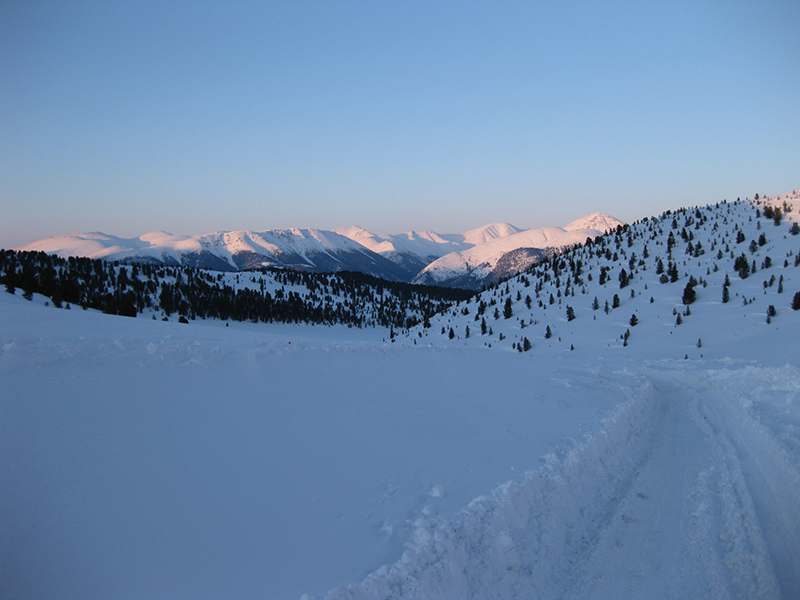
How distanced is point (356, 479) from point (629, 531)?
535 centimetres

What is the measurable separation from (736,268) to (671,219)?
24.1m

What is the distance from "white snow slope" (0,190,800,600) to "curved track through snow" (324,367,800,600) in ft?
0.12

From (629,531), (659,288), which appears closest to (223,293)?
(659,288)

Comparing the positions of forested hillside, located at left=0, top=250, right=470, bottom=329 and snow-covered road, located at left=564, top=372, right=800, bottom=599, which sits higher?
forested hillside, located at left=0, top=250, right=470, bottom=329

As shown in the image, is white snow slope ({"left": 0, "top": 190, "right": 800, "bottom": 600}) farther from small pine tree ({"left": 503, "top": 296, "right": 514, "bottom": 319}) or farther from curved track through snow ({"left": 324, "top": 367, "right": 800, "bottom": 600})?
small pine tree ({"left": 503, "top": 296, "right": 514, "bottom": 319})

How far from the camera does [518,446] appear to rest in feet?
34.0

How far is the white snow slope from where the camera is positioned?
5785 mm

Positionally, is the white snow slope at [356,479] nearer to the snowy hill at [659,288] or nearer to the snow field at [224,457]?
the snow field at [224,457]

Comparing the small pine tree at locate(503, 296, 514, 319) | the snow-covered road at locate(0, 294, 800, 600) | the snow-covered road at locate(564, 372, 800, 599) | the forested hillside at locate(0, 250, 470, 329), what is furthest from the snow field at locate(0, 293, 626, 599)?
the forested hillside at locate(0, 250, 470, 329)

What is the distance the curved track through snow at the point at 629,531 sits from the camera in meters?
6.22

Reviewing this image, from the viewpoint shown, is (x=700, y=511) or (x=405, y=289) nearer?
(x=700, y=511)

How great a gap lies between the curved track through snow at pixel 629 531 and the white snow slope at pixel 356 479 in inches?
1.5

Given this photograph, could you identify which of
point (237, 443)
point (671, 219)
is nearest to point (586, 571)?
point (237, 443)

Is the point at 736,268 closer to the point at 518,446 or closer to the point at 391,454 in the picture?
the point at 518,446
